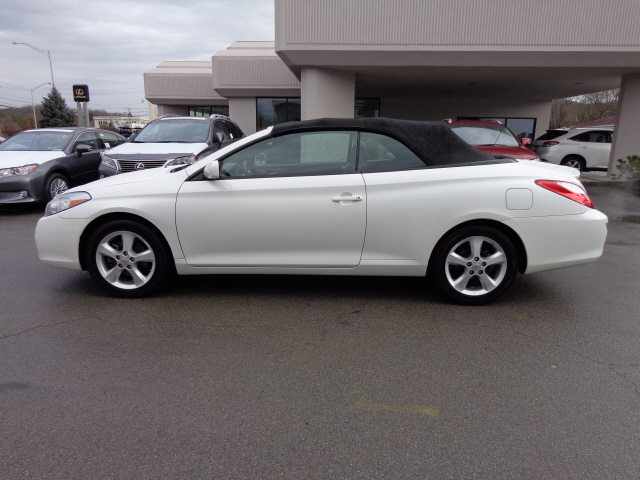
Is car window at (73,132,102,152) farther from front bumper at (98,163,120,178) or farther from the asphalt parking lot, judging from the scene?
the asphalt parking lot

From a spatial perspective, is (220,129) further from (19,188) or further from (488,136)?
(488,136)

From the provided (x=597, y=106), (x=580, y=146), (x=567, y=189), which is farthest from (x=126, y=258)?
(x=597, y=106)

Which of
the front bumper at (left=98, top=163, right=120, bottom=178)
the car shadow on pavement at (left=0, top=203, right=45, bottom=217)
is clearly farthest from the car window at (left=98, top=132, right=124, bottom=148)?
the front bumper at (left=98, top=163, right=120, bottom=178)

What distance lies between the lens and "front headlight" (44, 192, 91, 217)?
15.7 feet

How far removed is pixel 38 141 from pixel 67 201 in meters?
7.49

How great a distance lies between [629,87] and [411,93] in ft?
30.7

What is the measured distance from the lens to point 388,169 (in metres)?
4.64

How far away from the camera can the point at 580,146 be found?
57.4 feet

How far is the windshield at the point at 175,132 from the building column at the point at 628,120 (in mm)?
13174

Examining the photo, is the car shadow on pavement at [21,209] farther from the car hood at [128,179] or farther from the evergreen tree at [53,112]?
the evergreen tree at [53,112]

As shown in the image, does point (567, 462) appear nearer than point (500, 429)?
Yes

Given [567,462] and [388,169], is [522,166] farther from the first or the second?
[567,462]

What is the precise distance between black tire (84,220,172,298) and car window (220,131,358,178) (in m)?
0.94

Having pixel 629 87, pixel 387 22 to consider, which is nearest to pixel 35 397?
pixel 387 22
